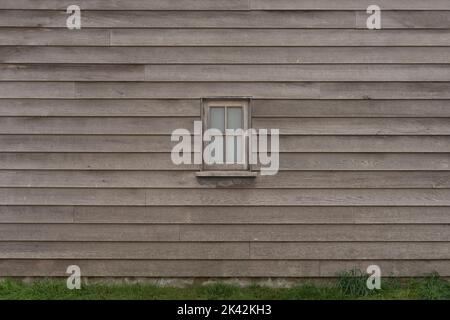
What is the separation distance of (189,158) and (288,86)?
1.44m

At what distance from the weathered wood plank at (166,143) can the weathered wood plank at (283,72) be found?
70 centimetres

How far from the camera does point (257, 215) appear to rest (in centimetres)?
644

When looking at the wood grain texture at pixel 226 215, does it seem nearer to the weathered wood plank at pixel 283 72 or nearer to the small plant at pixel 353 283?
the small plant at pixel 353 283

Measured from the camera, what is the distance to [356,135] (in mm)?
6430

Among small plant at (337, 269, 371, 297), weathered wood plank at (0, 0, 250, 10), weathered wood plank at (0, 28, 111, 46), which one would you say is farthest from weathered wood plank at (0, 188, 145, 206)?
small plant at (337, 269, 371, 297)

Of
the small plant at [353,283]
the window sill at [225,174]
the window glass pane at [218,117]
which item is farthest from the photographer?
the window glass pane at [218,117]

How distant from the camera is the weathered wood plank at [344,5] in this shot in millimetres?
6422

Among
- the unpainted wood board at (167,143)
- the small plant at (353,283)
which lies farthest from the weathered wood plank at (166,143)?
the small plant at (353,283)

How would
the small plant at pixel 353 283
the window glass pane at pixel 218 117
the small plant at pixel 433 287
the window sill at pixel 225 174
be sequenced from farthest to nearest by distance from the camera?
the window glass pane at pixel 218 117 < the window sill at pixel 225 174 < the small plant at pixel 353 283 < the small plant at pixel 433 287

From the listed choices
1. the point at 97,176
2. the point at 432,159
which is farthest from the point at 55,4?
the point at 432,159

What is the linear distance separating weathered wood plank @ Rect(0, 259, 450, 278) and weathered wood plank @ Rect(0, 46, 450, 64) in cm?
236

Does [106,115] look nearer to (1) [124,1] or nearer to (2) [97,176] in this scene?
(2) [97,176]

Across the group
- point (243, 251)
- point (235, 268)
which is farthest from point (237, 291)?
point (243, 251)

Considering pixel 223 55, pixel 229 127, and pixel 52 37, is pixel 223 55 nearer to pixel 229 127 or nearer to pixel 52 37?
pixel 229 127
